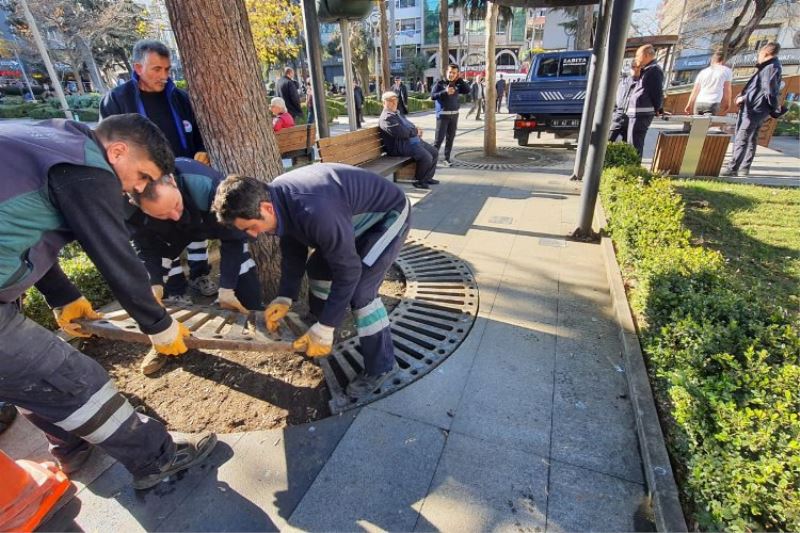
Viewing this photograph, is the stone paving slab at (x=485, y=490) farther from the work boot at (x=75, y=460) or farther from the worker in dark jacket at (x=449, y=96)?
the worker in dark jacket at (x=449, y=96)

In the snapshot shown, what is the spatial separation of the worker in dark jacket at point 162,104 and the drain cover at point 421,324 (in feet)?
4.93

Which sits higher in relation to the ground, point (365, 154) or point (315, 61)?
point (315, 61)

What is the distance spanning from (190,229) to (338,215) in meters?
1.36

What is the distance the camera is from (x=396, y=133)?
5.92 meters

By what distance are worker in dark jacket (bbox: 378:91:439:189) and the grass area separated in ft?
11.5

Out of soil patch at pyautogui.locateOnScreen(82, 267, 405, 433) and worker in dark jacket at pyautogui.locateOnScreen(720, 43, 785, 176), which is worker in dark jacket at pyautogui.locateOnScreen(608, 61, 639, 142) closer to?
worker in dark jacket at pyautogui.locateOnScreen(720, 43, 785, 176)

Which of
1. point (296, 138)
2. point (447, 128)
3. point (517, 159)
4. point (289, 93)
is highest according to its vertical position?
point (289, 93)

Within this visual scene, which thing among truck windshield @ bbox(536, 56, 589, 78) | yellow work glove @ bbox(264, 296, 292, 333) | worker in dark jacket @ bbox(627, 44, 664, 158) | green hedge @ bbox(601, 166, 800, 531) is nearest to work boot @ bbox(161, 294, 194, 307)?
yellow work glove @ bbox(264, 296, 292, 333)

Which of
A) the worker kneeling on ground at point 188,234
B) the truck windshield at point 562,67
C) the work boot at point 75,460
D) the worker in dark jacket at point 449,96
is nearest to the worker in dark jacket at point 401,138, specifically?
the worker in dark jacket at point 449,96

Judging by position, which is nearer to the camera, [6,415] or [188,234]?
[6,415]

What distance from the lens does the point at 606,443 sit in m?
1.97

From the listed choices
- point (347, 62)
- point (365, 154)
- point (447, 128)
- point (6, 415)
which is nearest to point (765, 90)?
point (447, 128)

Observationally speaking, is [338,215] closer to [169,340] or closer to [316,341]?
[316,341]

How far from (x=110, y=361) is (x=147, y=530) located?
1.41m
